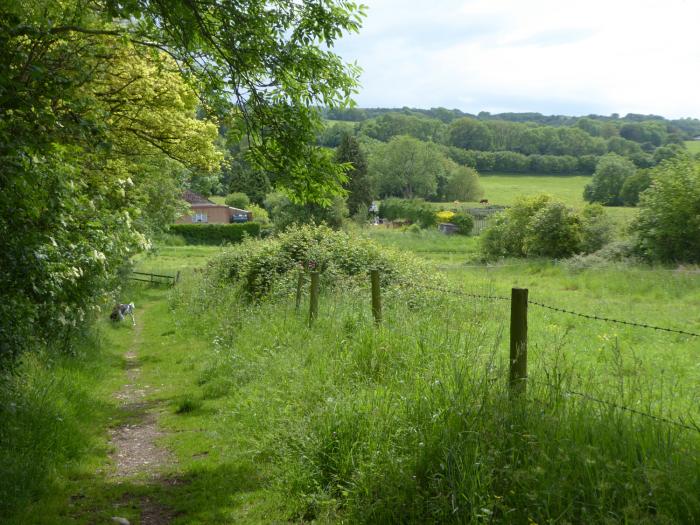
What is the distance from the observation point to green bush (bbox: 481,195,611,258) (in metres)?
34.8

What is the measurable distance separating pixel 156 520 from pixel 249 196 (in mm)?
101808

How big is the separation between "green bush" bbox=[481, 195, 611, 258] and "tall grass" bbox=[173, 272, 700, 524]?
2758 cm

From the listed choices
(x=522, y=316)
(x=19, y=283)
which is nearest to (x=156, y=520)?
(x=19, y=283)

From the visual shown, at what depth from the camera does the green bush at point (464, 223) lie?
7250 cm

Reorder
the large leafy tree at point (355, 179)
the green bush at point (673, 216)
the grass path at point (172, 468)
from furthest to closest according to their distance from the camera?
the large leafy tree at point (355, 179)
the green bush at point (673, 216)
the grass path at point (172, 468)

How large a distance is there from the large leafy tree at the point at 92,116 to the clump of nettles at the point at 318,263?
5.22 meters

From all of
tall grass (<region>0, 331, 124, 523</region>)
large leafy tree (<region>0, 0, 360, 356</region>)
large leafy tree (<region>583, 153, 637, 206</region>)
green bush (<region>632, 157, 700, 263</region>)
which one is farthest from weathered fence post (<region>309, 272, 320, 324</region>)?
large leafy tree (<region>583, 153, 637, 206</region>)

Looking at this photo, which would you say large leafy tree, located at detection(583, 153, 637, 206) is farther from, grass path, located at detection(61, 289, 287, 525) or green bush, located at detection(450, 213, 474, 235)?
grass path, located at detection(61, 289, 287, 525)

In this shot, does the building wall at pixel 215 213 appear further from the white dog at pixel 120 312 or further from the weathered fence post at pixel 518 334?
the weathered fence post at pixel 518 334

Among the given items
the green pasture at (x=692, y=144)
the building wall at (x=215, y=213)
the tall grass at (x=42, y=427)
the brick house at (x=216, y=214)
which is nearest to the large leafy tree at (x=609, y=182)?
the green pasture at (x=692, y=144)

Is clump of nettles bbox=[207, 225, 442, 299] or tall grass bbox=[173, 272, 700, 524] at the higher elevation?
tall grass bbox=[173, 272, 700, 524]

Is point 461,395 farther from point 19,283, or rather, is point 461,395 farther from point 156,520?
point 19,283

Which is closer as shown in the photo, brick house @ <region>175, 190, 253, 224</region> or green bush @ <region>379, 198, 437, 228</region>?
green bush @ <region>379, 198, 437, 228</region>

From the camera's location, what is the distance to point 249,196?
106 meters
